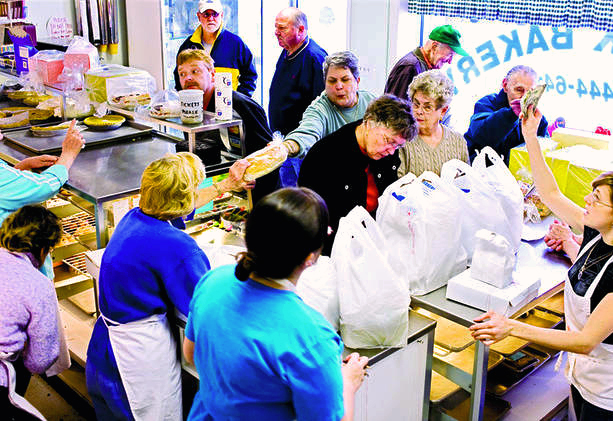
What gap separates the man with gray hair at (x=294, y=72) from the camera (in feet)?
14.3

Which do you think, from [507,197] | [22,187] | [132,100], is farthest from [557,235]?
[132,100]

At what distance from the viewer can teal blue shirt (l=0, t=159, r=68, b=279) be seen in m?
2.72

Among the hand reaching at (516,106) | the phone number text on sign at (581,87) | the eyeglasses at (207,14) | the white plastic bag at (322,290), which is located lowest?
the white plastic bag at (322,290)

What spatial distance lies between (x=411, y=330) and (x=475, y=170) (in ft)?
2.58

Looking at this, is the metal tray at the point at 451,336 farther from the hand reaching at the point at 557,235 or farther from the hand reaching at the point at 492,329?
the hand reaching at the point at 557,235

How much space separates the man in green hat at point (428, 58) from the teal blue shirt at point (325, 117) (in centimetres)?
68

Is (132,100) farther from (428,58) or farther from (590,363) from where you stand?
(590,363)

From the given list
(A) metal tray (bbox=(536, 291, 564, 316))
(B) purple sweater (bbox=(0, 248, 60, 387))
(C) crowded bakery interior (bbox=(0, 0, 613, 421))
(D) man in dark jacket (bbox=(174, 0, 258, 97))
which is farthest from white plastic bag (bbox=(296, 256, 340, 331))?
(D) man in dark jacket (bbox=(174, 0, 258, 97))

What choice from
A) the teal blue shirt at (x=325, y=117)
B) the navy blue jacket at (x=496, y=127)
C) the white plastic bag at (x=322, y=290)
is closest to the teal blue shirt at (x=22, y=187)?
the teal blue shirt at (x=325, y=117)

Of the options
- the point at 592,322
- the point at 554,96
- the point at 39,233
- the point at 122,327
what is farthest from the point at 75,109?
the point at 554,96

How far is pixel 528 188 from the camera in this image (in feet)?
10.8

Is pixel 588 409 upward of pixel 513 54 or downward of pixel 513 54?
downward

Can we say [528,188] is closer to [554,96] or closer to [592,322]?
[592,322]

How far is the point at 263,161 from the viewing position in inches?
110
